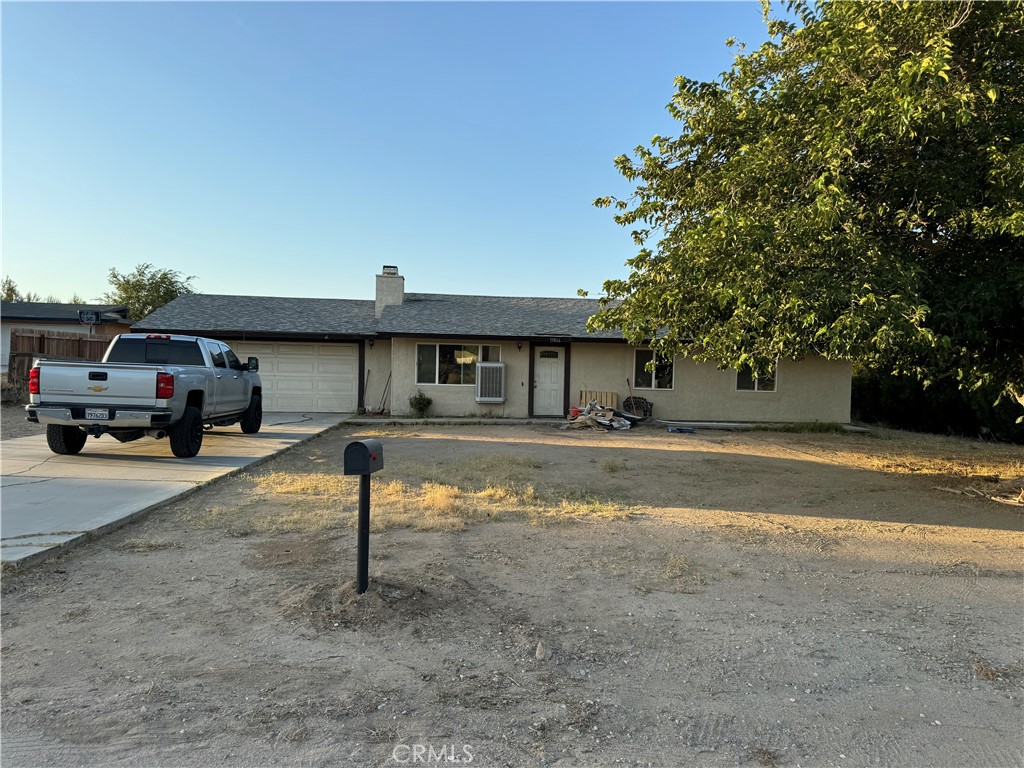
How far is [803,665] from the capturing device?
Answer: 11.8 ft

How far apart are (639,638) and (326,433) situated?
41.1 ft

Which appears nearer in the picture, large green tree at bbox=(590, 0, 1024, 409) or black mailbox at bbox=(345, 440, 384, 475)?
black mailbox at bbox=(345, 440, 384, 475)

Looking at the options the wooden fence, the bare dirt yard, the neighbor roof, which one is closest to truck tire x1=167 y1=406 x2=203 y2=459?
the bare dirt yard

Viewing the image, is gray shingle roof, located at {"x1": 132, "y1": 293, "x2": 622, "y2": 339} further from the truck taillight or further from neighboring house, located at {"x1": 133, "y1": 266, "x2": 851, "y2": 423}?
the truck taillight

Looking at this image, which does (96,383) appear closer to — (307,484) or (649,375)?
(307,484)

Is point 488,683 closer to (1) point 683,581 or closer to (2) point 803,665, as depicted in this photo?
(2) point 803,665

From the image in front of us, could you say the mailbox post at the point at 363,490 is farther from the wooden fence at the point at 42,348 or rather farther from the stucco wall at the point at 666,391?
the wooden fence at the point at 42,348

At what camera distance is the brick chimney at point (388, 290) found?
21688mm

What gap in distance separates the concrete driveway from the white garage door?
6.57m

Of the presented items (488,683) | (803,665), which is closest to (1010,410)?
(803,665)

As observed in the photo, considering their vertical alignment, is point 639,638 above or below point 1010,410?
below

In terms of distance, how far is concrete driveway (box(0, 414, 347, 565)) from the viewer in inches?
217

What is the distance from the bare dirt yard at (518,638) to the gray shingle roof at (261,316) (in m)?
12.6

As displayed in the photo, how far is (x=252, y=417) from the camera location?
46.0ft
